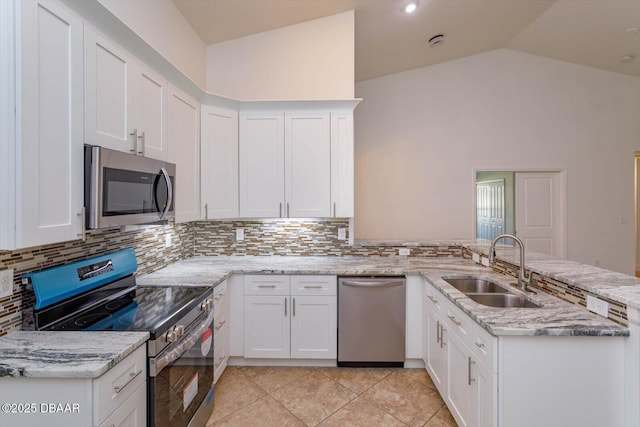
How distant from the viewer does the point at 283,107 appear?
2871mm

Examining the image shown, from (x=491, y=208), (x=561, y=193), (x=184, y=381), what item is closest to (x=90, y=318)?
(x=184, y=381)

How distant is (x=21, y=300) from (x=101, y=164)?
0.72 m

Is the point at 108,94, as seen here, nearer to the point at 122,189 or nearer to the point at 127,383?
the point at 122,189

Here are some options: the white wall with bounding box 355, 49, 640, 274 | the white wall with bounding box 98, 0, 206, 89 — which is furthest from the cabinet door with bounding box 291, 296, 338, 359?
the white wall with bounding box 98, 0, 206, 89

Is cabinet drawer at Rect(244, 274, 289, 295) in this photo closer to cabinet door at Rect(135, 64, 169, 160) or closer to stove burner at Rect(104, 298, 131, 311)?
stove burner at Rect(104, 298, 131, 311)

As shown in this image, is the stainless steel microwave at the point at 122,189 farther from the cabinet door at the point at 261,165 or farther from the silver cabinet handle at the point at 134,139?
the cabinet door at the point at 261,165

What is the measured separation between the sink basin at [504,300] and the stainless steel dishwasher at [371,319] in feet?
2.07

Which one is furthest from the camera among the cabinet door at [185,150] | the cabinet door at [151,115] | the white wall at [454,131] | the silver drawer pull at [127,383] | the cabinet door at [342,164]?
the white wall at [454,131]

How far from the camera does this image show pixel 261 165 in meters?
2.91

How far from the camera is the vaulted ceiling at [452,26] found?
9.02 ft

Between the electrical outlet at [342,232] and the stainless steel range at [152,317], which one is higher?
the electrical outlet at [342,232]

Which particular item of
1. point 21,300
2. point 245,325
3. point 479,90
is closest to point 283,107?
point 245,325

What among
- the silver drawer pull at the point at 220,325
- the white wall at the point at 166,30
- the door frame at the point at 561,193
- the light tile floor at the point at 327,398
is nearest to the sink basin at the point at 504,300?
the light tile floor at the point at 327,398

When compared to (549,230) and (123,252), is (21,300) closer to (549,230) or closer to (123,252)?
(123,252)
